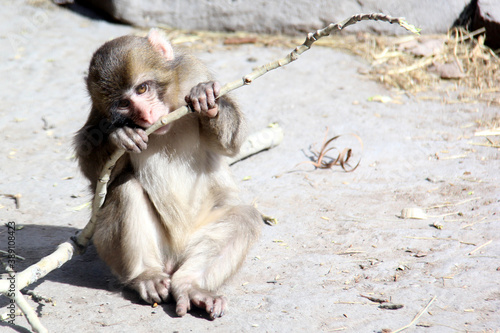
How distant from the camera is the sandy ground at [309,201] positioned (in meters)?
3.95

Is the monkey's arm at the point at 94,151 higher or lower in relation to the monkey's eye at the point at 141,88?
lower

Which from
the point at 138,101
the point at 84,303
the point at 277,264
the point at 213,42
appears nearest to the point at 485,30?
the point at 213,42

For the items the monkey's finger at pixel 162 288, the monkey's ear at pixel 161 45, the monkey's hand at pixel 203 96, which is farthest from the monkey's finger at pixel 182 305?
the monkey's ear at pixel 161 45

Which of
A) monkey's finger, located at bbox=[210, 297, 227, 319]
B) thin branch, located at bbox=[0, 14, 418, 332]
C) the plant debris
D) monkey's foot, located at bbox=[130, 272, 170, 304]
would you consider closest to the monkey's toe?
monkey's foot, located at bbox=[130, 272, 170, 304]

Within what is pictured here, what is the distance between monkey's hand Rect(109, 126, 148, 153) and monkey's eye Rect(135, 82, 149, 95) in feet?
0.94

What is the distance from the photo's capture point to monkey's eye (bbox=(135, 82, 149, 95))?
13.5ft

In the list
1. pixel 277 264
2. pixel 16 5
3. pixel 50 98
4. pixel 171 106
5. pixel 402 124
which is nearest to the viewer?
pixel 171 106

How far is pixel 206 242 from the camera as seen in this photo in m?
4.45

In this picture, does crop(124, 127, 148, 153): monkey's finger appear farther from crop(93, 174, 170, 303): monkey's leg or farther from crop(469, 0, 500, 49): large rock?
crop(469, 0, 500, 49): large rock

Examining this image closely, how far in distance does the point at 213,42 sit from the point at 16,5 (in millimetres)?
3923

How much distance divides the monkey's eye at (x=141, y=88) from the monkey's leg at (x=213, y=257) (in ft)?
3.91

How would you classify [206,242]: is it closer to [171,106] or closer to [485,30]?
[171,106]

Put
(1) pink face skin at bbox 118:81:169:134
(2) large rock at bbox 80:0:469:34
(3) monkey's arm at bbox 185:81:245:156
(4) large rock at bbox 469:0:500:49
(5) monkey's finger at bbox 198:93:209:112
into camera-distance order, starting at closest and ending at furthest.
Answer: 1. (5) monkey's finger at bbox 198:93:209:112
2. (1) pink face skin at bbox 118:81:169:134
3. (3) monkey's arm at bbox 185:81:245:156
4. (4) large rock at bbox 469:0:500:49
5. (2) large rock at bbox 80:0:469:34

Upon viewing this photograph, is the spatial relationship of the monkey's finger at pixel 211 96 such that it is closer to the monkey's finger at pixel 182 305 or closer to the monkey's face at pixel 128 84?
the monkey's face at pixel 128 84
